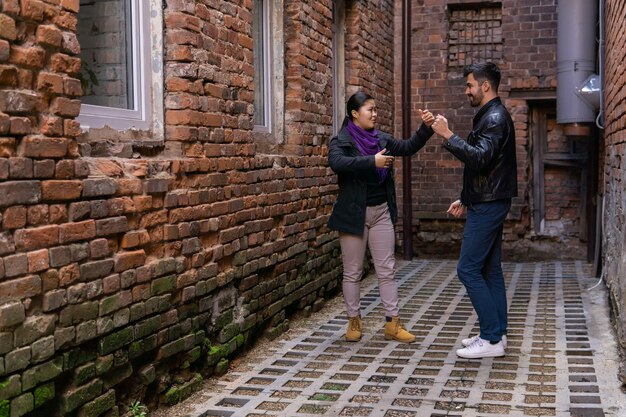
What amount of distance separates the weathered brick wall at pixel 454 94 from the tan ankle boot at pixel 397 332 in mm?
4922

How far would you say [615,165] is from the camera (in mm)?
6156

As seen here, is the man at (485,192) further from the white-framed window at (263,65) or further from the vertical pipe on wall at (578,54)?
the vertical pipe on wall at (578,54)

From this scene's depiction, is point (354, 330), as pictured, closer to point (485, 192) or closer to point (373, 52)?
point (485, 192)

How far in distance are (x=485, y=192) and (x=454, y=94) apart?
5.49 m

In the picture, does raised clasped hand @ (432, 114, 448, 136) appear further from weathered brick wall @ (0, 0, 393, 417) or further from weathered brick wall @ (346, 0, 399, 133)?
weathered brick wall @ (346, 0, 399, 133)

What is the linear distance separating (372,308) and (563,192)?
15.0 ft

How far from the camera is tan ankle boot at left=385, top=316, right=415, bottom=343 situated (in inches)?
219

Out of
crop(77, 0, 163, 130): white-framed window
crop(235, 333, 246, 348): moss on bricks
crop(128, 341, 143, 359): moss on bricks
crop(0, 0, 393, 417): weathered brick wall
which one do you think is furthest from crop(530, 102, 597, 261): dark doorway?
crop(128, 341, 143, 359): moss on bricks

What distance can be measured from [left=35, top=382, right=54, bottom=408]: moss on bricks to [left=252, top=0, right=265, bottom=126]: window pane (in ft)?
10.8

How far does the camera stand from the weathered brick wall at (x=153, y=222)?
9.80ft

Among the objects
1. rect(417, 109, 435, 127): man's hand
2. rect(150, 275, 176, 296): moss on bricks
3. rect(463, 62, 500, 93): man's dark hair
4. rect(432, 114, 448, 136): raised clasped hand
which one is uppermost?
rect(463, 62, 500, 93): man's dark hair

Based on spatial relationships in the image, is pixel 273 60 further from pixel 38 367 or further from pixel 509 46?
pixel 509 46

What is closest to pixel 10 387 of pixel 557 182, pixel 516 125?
pixel 516 125

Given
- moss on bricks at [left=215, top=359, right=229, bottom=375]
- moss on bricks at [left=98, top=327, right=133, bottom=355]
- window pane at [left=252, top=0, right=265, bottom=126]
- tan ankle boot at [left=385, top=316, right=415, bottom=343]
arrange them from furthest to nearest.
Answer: window pane at [left=252, top=0, right=265, bottom=126]
tan ankle boot at [left=385, top=316, right=415, bottom=343]
moss on bricks at [left=215, top=359, right=229, bottom=375]
moss on bricks at [left=98, top=327, right=133, bottom=355]
